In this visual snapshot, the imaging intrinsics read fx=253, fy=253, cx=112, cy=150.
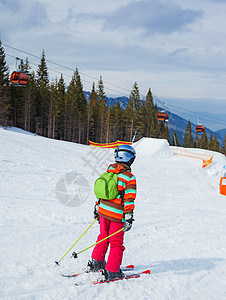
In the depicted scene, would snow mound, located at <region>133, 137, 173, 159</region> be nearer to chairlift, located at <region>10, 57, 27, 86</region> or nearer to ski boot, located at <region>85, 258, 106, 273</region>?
chairlift, located at <region>10, 57, 27, 86</region>

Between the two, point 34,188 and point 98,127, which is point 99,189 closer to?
point 34,188

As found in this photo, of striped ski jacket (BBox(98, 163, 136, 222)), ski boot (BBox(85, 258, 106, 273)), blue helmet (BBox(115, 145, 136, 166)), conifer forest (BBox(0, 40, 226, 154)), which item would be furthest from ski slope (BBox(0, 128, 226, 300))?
conifer forest (BBox(0, 40, 226, 154))

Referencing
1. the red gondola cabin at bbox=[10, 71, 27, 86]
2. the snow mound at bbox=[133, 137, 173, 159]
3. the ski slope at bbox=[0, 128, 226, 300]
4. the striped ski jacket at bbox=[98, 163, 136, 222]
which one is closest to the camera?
the ski slope at bbox=[0, 128, 226, 300]

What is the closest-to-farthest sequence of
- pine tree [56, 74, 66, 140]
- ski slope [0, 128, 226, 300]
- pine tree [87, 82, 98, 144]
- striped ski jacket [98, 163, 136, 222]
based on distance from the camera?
ski slope [0, 128, 226, 300] → striped ski jacket [98, 163, 136, 222] → pine tree [56, 74, 66, 140] → pine tree [87, 82, 98, 144]

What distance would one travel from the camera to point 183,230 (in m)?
5.91

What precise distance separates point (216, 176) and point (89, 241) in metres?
13.6

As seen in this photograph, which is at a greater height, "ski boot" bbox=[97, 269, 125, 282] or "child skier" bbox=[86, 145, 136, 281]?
"child skier" bbox=[86, 145, 136, 281]

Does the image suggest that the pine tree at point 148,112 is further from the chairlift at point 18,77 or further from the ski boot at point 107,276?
the ski boot at point 107,276

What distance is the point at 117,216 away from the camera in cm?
326

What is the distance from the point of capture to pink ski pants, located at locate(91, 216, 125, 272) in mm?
3207

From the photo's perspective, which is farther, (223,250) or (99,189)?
(223,250)

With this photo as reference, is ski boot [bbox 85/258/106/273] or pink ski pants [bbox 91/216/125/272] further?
ski boot [bbox 85/258/106/273]

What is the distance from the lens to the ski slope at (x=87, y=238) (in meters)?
3.08

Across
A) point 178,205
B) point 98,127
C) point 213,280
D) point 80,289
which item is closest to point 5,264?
point 80,289
